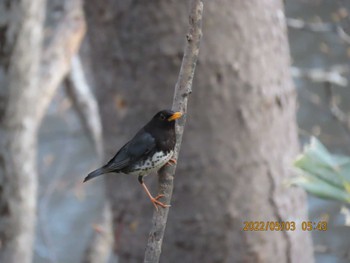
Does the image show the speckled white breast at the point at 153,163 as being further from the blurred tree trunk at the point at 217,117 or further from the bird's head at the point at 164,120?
the blurred tree trunk at the point at 217,117

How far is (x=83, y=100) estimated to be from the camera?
4762 mm

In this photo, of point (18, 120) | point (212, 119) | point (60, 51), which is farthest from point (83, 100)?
point (212, 119)

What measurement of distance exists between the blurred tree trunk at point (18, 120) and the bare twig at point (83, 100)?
44.6 inches

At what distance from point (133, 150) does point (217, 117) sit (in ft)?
2.92

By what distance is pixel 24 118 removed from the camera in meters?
3.47

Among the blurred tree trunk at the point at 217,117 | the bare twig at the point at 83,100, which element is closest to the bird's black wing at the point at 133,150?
the blurred tree trunk at the point at 217,117

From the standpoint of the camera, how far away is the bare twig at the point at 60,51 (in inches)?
159

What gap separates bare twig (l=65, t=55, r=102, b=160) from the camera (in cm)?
470

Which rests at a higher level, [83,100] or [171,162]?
[171,162]

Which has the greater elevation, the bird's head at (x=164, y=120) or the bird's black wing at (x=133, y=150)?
the bird's head at (x=164, y=120)

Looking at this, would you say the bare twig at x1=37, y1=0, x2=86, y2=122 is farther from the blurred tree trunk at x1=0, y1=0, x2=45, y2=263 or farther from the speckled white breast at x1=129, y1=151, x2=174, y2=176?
the speckled white breast at x1=129, y1=151, x2=174, y2=176

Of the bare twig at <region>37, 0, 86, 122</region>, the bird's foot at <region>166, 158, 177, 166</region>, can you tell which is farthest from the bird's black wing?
the bare twig at <region>37, 0, 86, 122</region>
